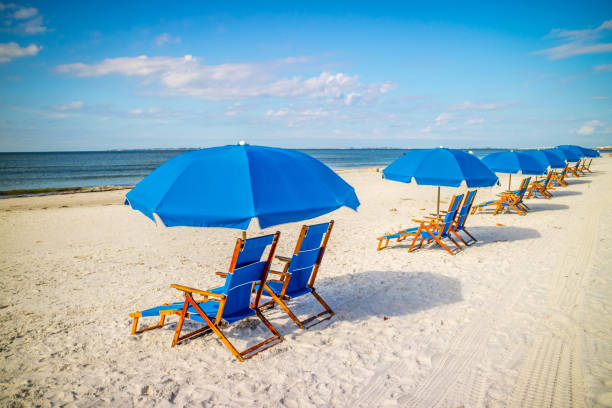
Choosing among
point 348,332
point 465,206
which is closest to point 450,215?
point 465,206

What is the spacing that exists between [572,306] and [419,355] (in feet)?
8.31

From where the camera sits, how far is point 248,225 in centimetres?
280

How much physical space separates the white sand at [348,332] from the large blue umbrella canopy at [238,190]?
150cm

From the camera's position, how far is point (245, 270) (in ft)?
11.4

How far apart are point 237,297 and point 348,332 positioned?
55.1 inches

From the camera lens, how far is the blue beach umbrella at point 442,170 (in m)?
6.55

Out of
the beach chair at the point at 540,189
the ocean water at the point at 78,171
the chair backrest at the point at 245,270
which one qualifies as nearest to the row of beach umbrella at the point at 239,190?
the chair backrest at the point at 245,270

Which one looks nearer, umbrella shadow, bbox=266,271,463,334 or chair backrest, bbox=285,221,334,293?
chair backrest, bbox=285,221,334,293

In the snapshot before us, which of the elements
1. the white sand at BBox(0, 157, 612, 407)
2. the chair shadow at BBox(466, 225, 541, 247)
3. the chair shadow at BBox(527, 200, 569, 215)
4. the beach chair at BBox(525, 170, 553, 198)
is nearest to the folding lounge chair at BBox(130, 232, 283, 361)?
the white sand at BBox(0, 157, 612, 407)

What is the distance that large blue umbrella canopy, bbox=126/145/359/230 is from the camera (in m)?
2.91

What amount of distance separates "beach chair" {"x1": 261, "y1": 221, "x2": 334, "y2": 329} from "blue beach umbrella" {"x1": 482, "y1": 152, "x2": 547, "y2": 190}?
9025mm

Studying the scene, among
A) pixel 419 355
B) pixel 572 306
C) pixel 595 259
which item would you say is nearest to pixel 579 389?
pixel 419 355

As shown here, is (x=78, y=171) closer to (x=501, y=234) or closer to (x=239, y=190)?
(x=501, y=234)

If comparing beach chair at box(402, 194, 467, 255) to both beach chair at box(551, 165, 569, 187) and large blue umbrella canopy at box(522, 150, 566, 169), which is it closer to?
large blue umbrella canopy at box(522, 150, 566, 169)
